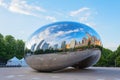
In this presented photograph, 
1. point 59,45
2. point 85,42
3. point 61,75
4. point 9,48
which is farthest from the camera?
point 9,48

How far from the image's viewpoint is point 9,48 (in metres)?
75.6

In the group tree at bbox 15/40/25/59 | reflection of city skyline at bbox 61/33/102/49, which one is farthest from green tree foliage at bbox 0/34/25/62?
reflection of city skyline at bbox 61/33/102/49

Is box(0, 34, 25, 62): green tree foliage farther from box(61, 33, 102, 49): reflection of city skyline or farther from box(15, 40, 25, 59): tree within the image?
box(61, 33, 102, 49): reflection of city skyline

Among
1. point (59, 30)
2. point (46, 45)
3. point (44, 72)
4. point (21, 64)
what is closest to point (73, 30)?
point (59, 30)

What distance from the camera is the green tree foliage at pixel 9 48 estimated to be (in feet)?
232

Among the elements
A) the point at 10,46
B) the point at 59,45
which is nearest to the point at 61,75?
the point at 59,45

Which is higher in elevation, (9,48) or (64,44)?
(9,48)

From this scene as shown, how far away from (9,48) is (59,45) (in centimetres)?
5937

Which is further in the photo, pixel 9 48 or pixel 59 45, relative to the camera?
pixel 9 48

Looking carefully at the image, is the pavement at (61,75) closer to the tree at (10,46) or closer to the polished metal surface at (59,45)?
the polished metal surface at (59,45)

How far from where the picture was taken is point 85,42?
737 inches

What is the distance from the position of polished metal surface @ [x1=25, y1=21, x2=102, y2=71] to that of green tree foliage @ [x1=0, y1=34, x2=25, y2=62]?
2063 inches

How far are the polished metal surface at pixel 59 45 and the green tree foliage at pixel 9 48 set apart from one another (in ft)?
172

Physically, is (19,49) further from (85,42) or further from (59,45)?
(59,45)
